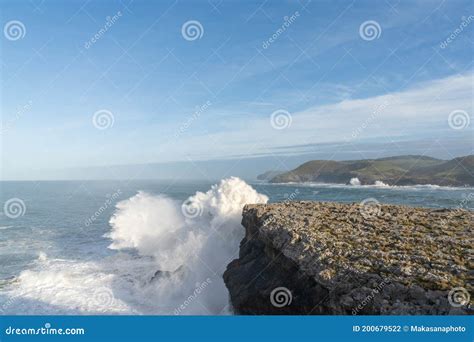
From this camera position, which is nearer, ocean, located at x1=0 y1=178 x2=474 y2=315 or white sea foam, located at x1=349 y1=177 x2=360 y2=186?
ocean, located at x1=0 y1=178 x2=474 y2=315

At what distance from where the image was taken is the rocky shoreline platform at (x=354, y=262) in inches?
→ 420

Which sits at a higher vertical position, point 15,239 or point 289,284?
point 15,239

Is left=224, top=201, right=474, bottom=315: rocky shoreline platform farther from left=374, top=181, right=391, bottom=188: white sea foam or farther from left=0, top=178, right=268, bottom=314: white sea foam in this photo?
left=374, top=181, right=391, bottom=188: white sea foam

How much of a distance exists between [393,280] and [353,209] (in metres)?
9.43

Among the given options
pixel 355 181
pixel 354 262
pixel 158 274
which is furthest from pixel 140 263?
pixel 355 181

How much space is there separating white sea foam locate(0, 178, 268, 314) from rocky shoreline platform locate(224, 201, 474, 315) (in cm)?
314

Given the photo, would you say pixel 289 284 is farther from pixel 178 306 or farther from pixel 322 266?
pixel 178 306

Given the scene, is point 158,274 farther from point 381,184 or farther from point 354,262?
point 381,184

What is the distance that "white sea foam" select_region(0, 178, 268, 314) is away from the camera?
19359mm

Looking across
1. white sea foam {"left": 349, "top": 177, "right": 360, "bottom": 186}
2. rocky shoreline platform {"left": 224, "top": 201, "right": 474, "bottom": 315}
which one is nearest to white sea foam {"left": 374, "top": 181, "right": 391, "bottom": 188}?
white sea foam {"left": 349, "top": 177, "right": 360, "bottom": 186}

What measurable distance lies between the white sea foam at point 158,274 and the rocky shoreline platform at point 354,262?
314cm

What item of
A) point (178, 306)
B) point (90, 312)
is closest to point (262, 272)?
point (178, 306)

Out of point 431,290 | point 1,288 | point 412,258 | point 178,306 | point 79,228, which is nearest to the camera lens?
point 431,290

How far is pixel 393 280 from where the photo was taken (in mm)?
11164
